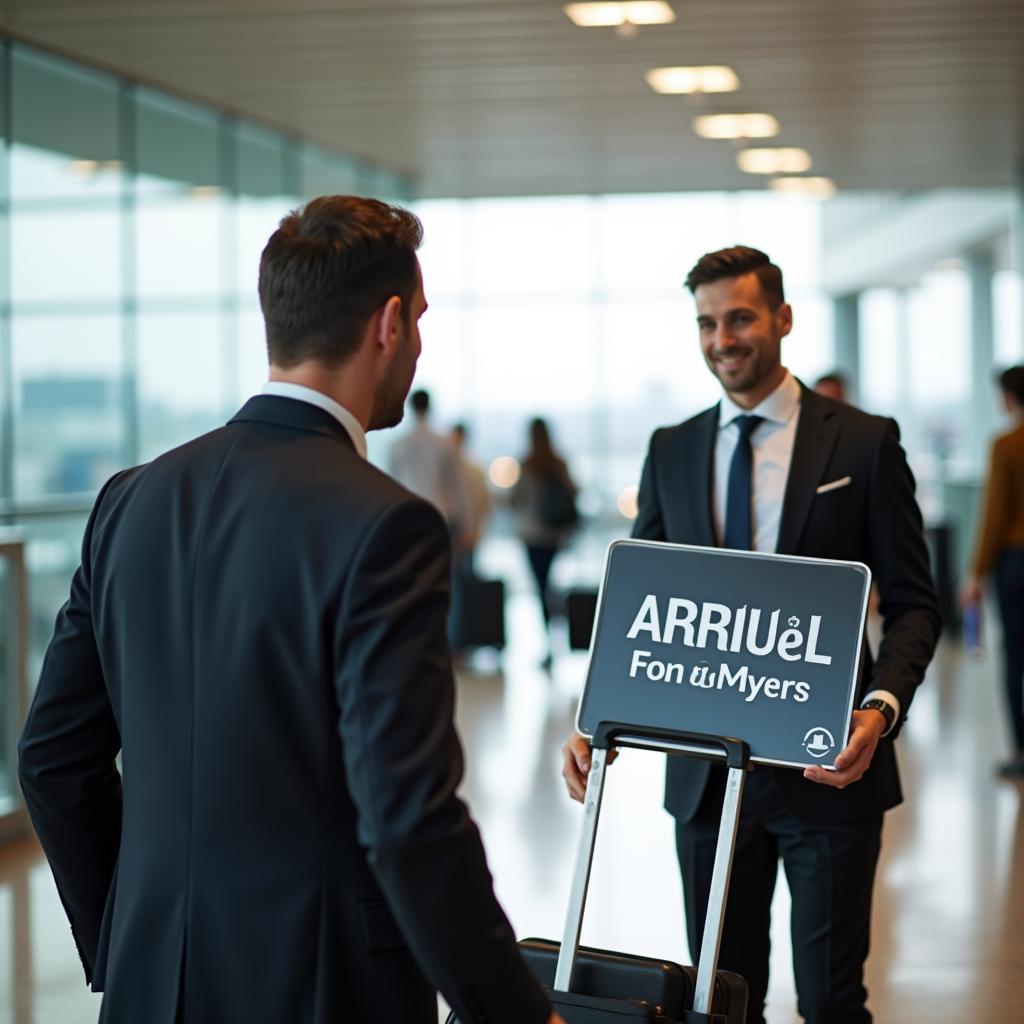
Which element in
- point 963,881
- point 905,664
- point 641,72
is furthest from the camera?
point 641,72

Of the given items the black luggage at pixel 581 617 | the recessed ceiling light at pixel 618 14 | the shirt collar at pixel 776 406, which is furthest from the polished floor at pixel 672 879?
the recessed ceiling light at pixel 618 14

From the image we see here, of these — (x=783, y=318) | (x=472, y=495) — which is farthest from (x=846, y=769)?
(x=472, y=495)

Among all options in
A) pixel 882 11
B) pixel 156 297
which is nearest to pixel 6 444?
pixel 156 297

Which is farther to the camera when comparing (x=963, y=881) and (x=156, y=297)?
(x=156, y=297)

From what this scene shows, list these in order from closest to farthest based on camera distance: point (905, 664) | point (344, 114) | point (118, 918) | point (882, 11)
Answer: point (118, 918), point (905, 664), point (882, 11), point (344, 114)

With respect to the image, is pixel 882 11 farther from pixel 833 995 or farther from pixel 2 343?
pixel 833 995

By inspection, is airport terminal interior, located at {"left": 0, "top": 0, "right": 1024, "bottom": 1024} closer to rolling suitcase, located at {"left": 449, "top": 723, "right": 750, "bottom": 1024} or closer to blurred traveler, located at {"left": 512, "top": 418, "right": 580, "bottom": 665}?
rolling suitcase, located at {"left": 449, "top": 723, "right": 750, "bottom": 1024}

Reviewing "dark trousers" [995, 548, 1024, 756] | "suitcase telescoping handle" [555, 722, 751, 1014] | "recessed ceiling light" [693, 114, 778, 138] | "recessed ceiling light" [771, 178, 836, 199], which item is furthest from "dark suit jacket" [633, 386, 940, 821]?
"recessed ceiling light" [771, 178, 836, 199]

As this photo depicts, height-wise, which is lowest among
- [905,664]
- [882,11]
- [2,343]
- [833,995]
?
[833,995]

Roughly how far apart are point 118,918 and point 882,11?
20.1 ft

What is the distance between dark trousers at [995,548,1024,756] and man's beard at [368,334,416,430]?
6.11 metres

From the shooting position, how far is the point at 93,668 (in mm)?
2008

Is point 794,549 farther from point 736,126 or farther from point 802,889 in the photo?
point 736,126

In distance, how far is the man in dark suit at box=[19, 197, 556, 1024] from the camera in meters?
1.67
